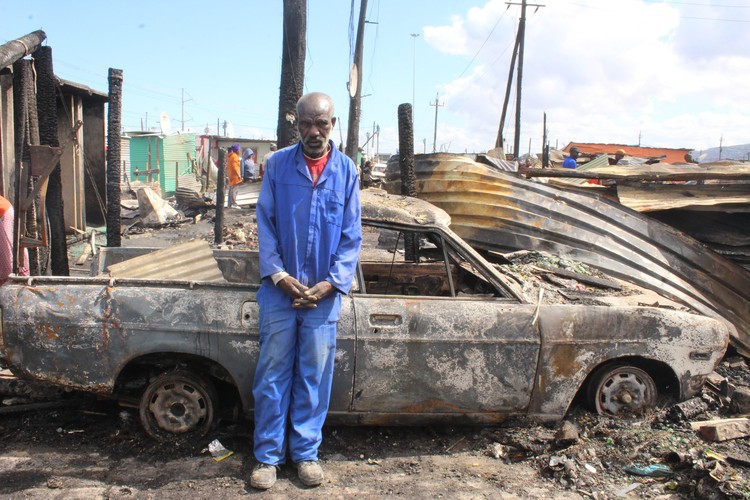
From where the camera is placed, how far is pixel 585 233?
21.7 feet

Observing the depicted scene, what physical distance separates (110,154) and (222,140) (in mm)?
24613

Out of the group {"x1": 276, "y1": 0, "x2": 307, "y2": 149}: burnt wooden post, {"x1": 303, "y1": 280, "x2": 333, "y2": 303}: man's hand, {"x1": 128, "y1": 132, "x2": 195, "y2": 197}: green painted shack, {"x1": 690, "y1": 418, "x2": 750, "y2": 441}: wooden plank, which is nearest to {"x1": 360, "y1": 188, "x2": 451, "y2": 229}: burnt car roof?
{"x1": 303, "y1": 280, "x2": 333, "y2": 303}: man's hand

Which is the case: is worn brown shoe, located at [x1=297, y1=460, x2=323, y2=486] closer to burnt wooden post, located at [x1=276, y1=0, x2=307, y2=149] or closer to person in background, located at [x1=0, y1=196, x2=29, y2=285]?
person in background, located at [x1=0, y1=196, x2=29, y2=285]

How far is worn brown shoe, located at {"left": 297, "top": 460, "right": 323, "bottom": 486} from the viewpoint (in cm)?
305

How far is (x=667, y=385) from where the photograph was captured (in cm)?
389

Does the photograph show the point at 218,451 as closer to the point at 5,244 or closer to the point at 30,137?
the point at 5,244

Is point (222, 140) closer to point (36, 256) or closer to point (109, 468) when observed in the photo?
point (36, 256)

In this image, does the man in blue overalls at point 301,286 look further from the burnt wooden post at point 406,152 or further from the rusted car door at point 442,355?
the burnt wooden post at point 406,152

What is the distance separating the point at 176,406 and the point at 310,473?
0.95 metres

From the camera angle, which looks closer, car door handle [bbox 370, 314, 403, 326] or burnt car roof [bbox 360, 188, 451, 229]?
car door handle [bbox 370, 314, 403, 326]

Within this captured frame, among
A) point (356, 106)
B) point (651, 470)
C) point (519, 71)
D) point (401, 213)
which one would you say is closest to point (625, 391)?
point (651, 470)

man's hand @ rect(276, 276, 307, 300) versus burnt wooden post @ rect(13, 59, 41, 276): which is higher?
burnt wooden post @ rect(13, 59, 41, 276)

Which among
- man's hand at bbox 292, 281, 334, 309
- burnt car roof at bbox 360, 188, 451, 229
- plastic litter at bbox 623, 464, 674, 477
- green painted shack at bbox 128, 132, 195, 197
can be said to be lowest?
plastic litter at bbox 623, 464, 674, 477

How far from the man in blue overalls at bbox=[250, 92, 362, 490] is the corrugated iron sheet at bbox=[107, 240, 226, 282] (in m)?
0.73
